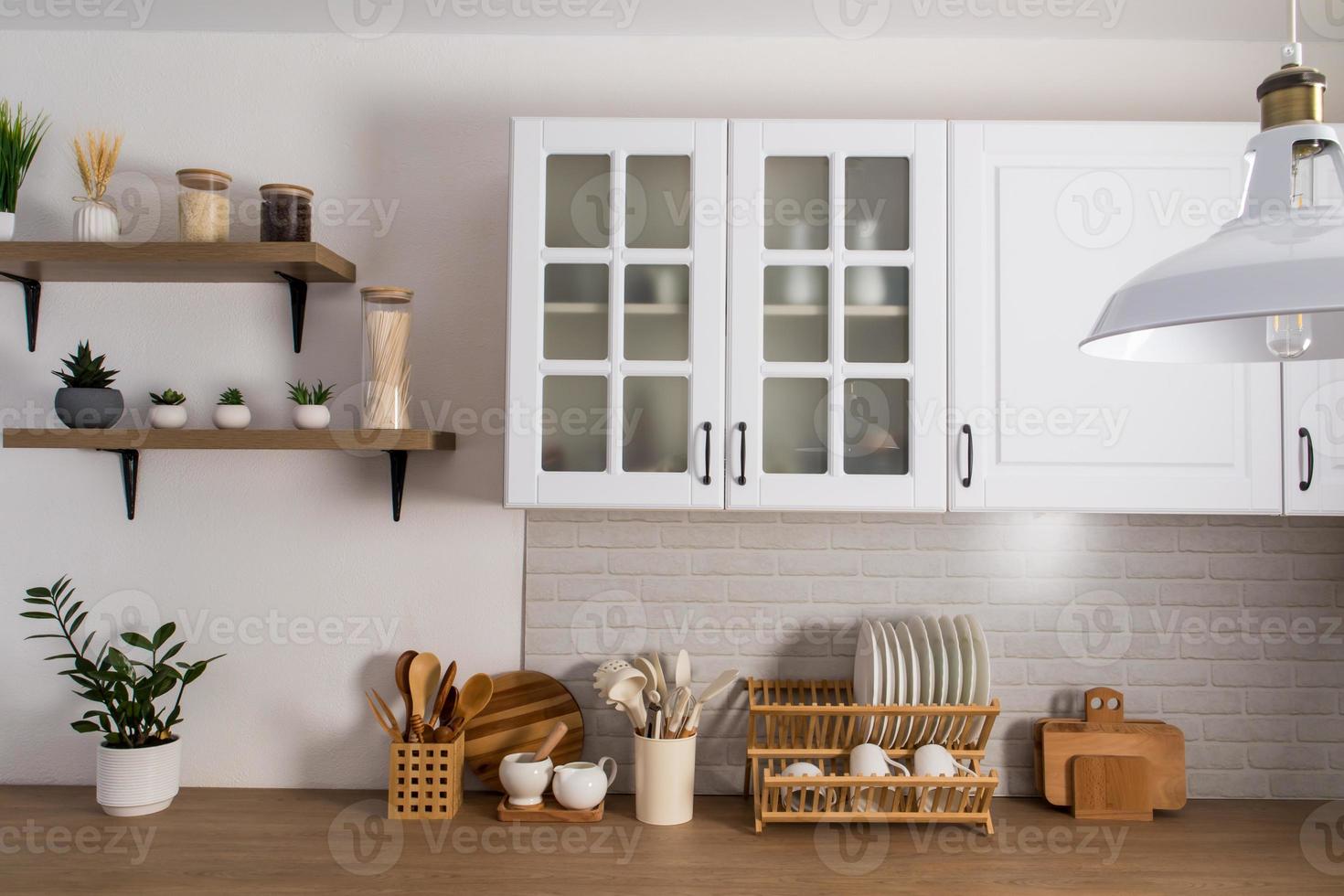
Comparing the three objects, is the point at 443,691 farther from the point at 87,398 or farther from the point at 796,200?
the point at 796,200

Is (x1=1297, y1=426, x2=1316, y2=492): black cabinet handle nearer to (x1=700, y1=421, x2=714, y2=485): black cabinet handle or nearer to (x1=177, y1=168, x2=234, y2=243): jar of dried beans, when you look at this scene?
(x1=700, y1=421, x2=714, y2=485): black cabinet handle

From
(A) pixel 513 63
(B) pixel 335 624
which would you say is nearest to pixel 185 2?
(A) pixel 513 63

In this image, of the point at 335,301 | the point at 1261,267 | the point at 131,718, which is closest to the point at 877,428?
the point at 1261,267

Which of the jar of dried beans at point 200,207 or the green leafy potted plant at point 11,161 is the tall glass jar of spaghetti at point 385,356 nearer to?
the jar of dried beans at point 200,207

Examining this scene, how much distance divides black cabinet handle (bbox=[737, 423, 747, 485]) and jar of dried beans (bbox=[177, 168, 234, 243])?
116cm

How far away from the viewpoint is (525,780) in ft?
6.16

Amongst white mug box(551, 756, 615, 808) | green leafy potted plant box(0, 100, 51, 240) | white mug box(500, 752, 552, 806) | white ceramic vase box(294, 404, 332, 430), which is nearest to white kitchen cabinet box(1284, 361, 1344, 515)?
white mug box(551, 756, 615, 808)

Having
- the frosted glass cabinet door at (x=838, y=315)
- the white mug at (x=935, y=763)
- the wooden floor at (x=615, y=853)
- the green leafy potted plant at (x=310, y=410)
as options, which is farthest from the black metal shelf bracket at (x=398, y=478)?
the white mug at (x=935, y=763)

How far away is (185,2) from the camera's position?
6.63 ft

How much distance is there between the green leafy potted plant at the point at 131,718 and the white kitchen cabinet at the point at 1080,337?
1.71m

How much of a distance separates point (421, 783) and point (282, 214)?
Answer: 1233 mm

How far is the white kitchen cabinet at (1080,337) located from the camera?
1794 mm

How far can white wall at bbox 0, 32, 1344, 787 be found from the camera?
211cm

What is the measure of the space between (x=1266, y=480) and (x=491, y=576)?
64.2 inches
